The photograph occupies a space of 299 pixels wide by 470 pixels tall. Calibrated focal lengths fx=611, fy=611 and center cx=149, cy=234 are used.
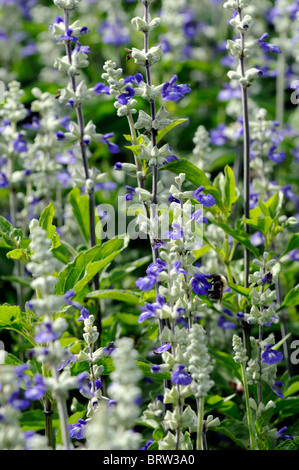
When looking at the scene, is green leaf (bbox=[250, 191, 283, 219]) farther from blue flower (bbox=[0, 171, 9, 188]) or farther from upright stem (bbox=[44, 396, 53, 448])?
blue flower (bbox=[0, 171, 9, 188])

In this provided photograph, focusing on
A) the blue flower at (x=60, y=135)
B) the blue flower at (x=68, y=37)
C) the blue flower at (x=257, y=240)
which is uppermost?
the blue flower at (x=68, y=37)

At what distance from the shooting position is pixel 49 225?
2912 millimetres

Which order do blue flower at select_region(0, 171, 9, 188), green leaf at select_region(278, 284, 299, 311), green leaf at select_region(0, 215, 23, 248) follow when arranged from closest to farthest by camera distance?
green leaf at select_region(0, 215, 23, 248), green leaf at select_region(278, 284, 299, 311), blue flower at select_region(0, 171, 9, 188)

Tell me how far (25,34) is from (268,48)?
17.6 feet

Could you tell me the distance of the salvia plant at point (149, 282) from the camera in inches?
83.0

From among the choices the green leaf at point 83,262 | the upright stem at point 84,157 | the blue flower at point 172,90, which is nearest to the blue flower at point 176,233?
the green leaf at point 83,262

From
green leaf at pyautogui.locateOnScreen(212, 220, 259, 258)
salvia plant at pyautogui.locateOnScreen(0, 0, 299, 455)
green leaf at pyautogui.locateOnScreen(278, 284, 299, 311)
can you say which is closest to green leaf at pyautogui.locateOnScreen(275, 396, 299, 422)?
salvia plant at pyautogui.locateOnScreen(0, 0, 299, 455)

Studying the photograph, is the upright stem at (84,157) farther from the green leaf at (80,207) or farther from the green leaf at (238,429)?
the green leaf at (238,429)

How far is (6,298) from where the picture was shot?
429 cm

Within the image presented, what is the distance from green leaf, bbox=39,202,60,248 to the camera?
2.89 metres

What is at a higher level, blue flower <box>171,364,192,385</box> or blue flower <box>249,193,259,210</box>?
blue flower <box>249,193,259,210</box>
